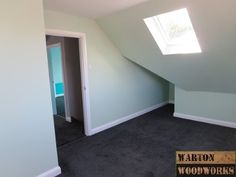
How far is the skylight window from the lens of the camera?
8.80 feet

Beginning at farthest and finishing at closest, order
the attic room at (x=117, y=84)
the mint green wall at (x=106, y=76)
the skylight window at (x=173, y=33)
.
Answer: the mint green wall at (x=106, y=76) < the skylight window at (x=173, y=33) < the attic room at (x=117, y=84)

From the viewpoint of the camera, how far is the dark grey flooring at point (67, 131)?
126 inches

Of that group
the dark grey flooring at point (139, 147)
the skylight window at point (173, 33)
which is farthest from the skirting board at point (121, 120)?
the skylight window at point (173, 33)

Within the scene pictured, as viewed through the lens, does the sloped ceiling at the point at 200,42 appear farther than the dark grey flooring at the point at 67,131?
No

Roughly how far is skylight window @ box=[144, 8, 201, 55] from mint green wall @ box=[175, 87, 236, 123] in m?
1.34

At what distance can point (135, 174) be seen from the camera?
2145 millimetres

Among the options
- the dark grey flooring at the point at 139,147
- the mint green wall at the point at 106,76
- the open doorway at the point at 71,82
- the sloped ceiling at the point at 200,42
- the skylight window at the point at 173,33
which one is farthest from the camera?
the open doorway at the point at 71,82

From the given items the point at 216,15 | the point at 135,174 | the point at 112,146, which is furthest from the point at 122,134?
the point at 216,15

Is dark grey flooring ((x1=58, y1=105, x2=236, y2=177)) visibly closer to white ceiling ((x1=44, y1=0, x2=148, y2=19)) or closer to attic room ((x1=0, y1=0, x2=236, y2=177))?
attic room ((x1=0, y1=0, x2=236, y2=177))

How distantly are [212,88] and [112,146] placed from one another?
7.24 ft

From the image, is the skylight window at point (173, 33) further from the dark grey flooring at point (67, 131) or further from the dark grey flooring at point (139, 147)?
the dark grey flooring at point (67, 131)

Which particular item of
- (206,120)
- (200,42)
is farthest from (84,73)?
(206,120)

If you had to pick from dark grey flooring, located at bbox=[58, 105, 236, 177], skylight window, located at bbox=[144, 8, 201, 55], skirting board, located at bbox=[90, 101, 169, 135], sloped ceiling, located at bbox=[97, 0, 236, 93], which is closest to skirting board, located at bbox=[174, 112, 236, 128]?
dark grey flooring, located at bbox=[58, 105, 236, 177]

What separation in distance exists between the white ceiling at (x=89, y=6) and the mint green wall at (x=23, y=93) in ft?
1.61
